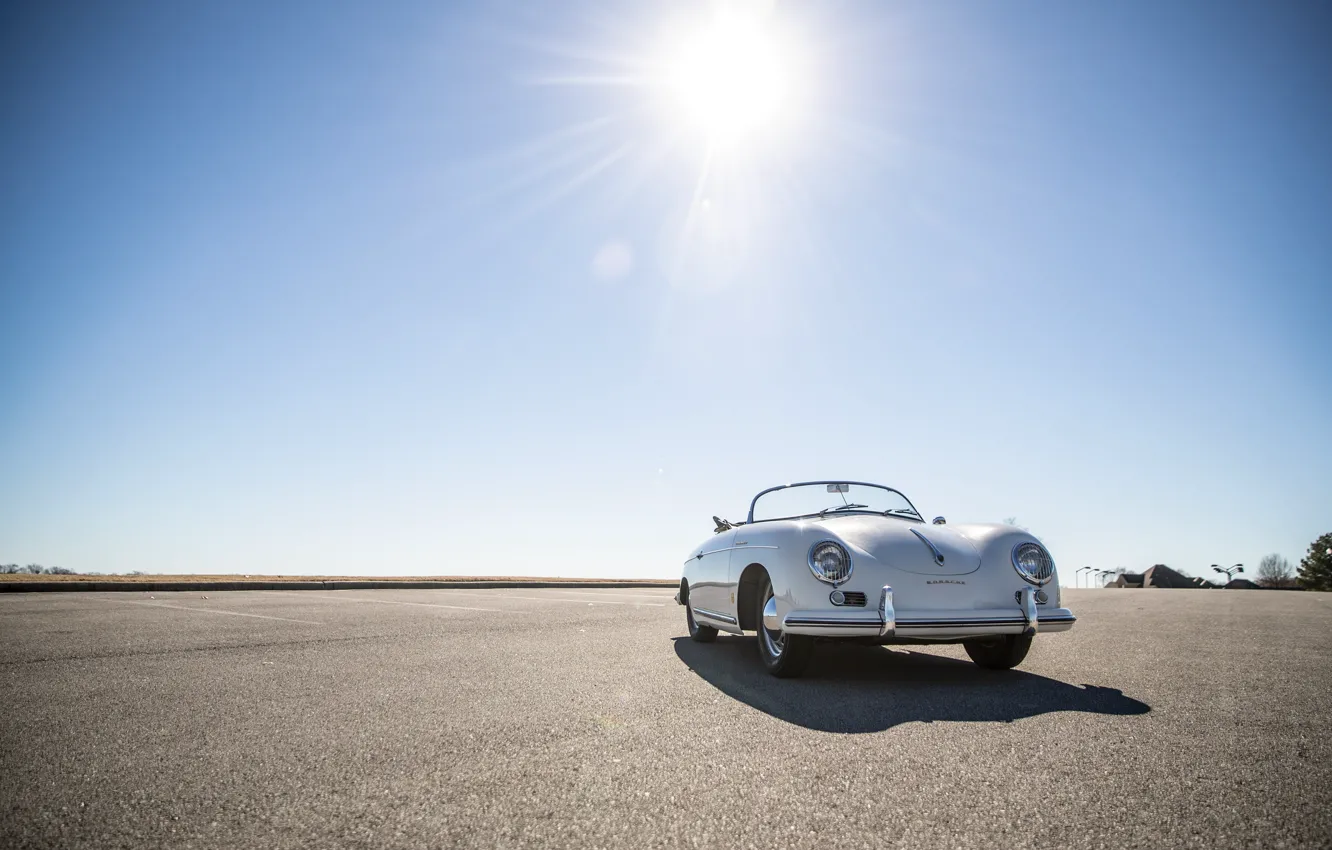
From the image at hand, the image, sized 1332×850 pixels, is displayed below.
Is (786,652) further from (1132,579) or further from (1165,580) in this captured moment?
(1132,579)

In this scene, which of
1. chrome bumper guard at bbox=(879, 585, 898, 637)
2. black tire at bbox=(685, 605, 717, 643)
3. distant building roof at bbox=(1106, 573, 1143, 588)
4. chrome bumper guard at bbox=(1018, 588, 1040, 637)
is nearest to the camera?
chrome bumper guard at bbox=(879, 585, 898, 637)

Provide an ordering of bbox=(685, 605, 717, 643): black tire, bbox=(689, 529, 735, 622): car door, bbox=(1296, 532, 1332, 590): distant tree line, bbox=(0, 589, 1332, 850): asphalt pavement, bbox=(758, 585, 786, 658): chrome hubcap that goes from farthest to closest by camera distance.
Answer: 1. bbox=(1296, 532, 1332, 590): distant tree line
2. bbox=(685, 605, 717, 643): black tire
3. bbox=(689, 529, 735, 622): car door
4. bbox=(758, 585, 786, 658): chrome hubcap
5. bbox=(0, 589, 1332, 850): asphalt pavement

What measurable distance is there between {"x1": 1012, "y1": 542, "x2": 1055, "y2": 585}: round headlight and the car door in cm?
201

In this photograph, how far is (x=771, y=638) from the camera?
15.4 ft

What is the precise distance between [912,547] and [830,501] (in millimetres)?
1763

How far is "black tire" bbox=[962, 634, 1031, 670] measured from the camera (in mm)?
4540

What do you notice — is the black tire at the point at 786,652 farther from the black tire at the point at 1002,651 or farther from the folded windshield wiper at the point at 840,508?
the folded windshield wiper at the point at 840,508

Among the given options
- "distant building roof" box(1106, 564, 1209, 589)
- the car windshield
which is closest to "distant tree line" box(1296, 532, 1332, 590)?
"distant building roof" box(1106, 564, 1209, 589)

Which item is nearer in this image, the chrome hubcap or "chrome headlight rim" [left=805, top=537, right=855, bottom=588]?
"chrome headlight rim" [left=805, top=537, right=855, bottom=588]

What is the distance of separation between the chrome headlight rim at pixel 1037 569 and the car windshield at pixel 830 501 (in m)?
1.34

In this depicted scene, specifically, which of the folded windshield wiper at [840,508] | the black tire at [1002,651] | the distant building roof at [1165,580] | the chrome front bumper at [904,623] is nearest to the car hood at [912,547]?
the chrome front bumper at [904,623]

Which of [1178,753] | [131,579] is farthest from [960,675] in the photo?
[131,579]

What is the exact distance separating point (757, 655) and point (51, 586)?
1476cm

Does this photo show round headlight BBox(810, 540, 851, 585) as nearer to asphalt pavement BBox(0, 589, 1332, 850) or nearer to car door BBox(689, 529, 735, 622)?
asphalt pavement BBox(0, 589, 1332, 850)
